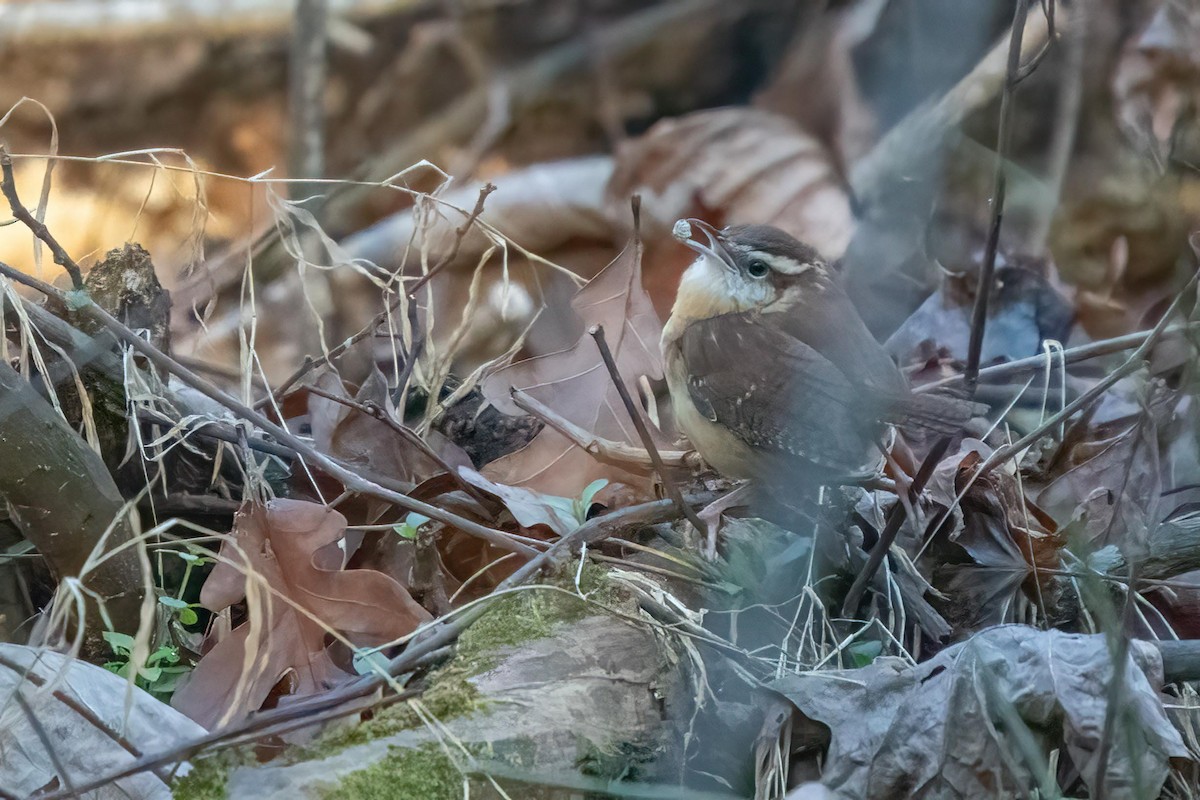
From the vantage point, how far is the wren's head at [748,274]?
3.29 metres

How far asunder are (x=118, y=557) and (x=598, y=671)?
985 mm

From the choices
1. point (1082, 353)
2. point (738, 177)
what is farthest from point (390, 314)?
point (738, 177)

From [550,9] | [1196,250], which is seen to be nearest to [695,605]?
[1196,250]

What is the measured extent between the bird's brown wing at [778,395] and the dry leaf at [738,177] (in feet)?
6.17

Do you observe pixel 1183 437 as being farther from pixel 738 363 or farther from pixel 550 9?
pixel 550 9

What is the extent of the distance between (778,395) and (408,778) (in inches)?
58.8

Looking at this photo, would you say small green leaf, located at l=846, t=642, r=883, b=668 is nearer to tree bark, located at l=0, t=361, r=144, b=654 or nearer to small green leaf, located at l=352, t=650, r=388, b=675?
small green leaf, located at l=352, t=650, r=388, b=675

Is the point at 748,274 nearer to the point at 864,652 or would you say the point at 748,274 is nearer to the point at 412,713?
the point at 864,652

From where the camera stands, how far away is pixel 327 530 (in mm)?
2324

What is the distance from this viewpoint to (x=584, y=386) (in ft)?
10.00

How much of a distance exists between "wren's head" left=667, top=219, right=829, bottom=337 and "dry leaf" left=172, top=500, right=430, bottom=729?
4.31ft

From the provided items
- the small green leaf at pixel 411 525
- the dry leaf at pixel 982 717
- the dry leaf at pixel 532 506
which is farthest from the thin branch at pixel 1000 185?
the small green leaf at pixel 411 525

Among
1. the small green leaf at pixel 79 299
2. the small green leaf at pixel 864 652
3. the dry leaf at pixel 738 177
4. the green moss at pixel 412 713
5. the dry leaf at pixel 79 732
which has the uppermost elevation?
the small green leaf at pixel 79 299

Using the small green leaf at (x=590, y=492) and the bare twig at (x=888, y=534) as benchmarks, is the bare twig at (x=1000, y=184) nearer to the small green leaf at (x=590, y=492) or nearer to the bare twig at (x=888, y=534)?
the bare twig at (x=888, y=534)
